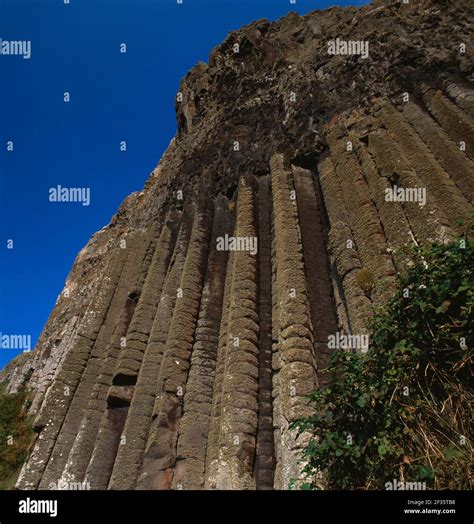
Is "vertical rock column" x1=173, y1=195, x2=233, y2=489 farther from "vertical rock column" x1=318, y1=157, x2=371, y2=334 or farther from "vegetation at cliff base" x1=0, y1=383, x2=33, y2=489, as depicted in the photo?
"vegetation at cliff base" x1=0, y1=383, x2=33, y2=489

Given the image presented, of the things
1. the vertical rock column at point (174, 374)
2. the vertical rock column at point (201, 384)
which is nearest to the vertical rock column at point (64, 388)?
the vertical rock column at point (174, 374)

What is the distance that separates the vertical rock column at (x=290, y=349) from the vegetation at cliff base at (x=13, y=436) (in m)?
8.64

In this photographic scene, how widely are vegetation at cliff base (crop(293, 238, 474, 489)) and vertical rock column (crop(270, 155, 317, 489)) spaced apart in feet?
1.97

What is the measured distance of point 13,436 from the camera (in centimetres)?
1620

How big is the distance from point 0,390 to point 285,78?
26657 mm

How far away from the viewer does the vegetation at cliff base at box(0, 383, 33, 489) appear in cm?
1299

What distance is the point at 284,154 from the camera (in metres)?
14.6

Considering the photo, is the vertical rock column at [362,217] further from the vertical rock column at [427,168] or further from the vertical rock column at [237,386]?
the vertical rock column at [237,386]

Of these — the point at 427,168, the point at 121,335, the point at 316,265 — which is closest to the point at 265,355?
the point at 316,265

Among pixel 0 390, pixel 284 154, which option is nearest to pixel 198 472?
pixel 284 154

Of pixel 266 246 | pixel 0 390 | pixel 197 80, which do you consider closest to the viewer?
pixel 266 246

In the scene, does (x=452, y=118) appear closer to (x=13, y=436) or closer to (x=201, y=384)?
(x=201, y=384)

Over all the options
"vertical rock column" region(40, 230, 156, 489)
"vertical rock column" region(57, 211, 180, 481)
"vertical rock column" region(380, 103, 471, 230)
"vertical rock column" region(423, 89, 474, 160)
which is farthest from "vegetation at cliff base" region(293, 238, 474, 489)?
"vertical rock column" region(40, 230, 156, 489)
